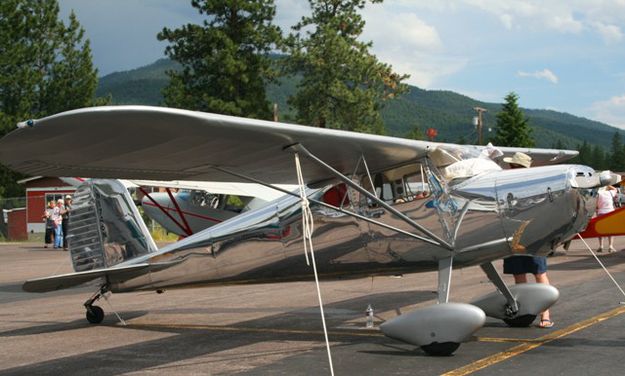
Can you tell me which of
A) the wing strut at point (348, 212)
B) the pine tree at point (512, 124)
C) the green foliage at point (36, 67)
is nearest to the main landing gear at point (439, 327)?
the wing strut at point (348, 212)

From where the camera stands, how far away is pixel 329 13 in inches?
1864

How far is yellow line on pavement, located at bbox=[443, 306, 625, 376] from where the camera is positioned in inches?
262

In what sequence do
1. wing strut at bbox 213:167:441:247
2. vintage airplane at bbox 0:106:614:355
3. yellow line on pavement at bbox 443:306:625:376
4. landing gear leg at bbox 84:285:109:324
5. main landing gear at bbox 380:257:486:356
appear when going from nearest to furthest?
vintage airplane at bbox 0:106:614:355 < yellow line on pavement at bbox 443:306:625:376 < main landing gear at bbox 380:257:486:356 < wing strut at bbox 213:167:441:247 < landing gear leg at bbox 84:285:109:324

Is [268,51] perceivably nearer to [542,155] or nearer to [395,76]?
[395,76]

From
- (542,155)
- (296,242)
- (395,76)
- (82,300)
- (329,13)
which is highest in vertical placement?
(329,13)

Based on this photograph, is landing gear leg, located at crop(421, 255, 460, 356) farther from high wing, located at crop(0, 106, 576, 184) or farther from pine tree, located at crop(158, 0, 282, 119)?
pine tree, located at crop(158, 0, 282, 119)

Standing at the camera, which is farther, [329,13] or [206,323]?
[329,13]

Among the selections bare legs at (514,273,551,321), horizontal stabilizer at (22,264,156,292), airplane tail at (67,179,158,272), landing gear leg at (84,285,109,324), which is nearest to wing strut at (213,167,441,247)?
bare legs at (514,273,551,321)

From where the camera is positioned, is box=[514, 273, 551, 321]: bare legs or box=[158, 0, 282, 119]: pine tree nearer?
box=[514, 273, 551, 321]: bare legs

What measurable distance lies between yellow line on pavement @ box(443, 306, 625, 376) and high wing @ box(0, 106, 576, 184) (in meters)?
2.23

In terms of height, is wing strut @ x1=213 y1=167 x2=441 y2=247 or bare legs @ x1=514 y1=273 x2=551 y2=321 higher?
wing strut @ x1=213 y1=167 x2=441 y2=247

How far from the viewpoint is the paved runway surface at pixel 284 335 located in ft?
22.9

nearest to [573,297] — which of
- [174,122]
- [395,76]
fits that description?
[174,122]

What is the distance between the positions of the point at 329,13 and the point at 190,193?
98.7ft
